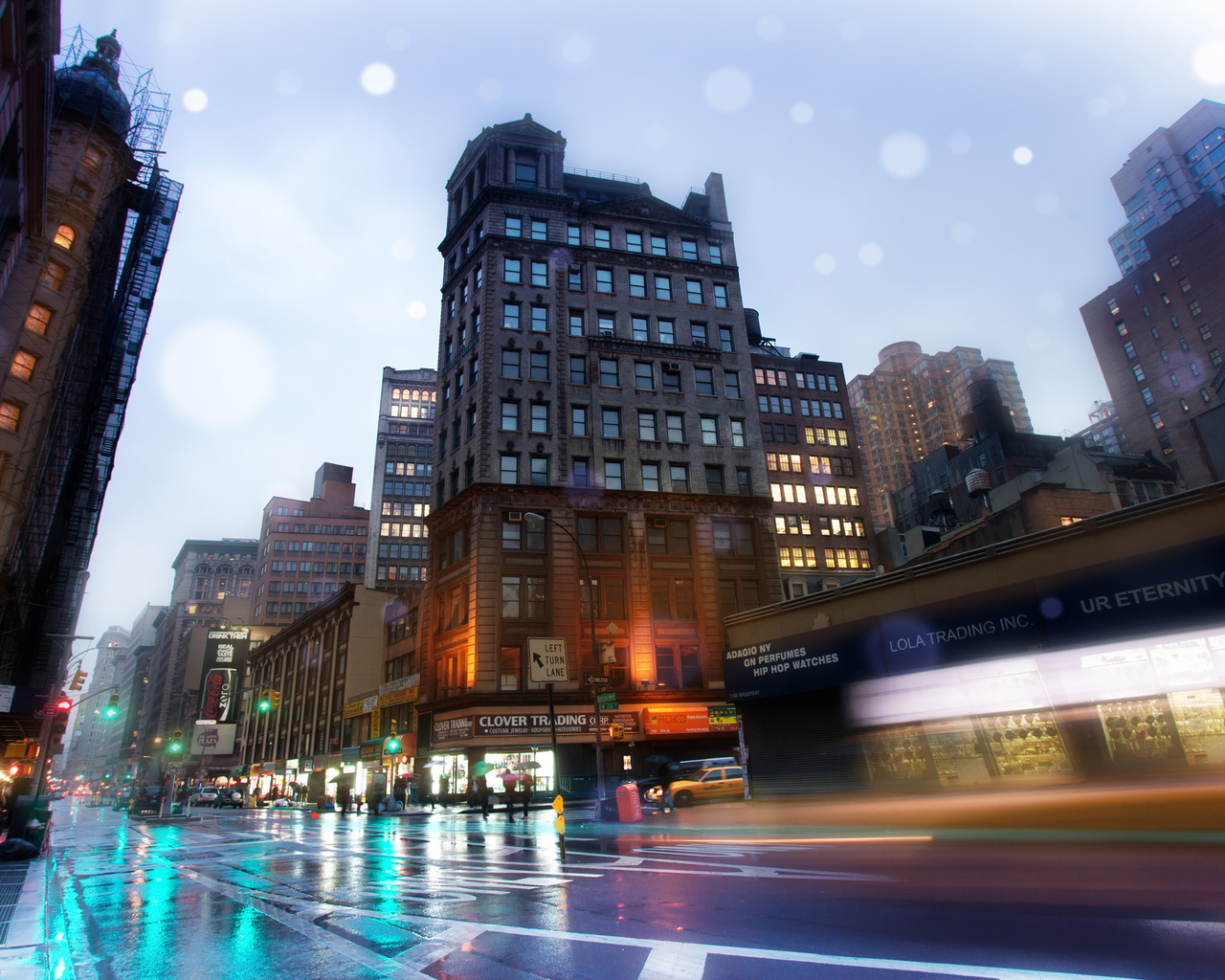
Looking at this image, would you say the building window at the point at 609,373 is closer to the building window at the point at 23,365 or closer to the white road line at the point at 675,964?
the building window at the point at 23,365

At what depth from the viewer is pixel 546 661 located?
93.9ft

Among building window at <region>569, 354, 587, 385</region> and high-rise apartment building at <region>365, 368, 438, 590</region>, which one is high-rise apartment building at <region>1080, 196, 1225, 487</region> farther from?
high-rise apartment building at <region>365, 368, 438, 590</region>

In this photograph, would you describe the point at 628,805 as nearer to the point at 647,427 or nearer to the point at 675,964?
the point at 675,964

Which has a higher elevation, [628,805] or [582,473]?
[582,473]

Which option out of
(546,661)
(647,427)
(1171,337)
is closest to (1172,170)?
(1171,337)

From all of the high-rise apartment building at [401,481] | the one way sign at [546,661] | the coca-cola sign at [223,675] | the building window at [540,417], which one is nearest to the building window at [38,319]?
the building window at [540,417]

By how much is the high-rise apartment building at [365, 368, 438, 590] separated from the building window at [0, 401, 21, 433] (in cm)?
5969

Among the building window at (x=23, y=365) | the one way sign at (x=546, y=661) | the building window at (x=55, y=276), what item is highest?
the building window at (x=55, y=276)

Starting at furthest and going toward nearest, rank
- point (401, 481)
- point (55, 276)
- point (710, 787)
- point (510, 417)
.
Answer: point (401, 481), point (510, 417), point (55, 276), point (710, 787)

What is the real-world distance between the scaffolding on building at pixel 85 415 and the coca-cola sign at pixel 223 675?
33.0m

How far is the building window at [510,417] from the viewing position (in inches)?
1801

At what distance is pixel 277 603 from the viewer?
11356cm

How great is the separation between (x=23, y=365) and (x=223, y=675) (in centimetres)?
6950

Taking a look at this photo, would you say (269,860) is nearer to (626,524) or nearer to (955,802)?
(955,802)
